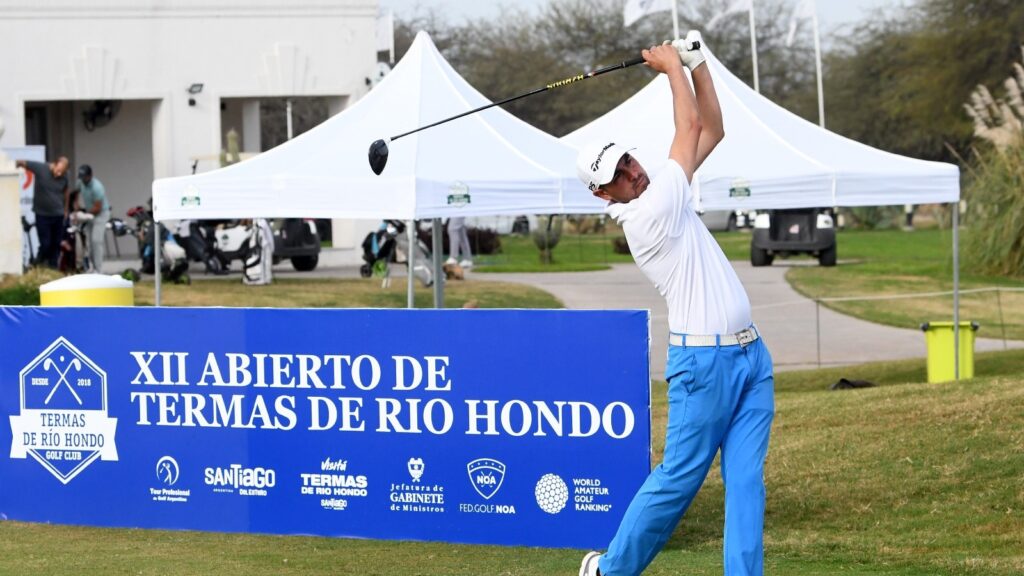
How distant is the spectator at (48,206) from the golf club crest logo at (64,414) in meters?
14.4

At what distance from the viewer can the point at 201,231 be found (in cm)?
2636

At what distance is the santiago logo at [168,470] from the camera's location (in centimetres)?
831

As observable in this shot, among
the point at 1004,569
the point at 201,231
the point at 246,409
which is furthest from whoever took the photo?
the point at 201,231

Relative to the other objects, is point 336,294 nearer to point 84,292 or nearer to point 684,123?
point 84,292

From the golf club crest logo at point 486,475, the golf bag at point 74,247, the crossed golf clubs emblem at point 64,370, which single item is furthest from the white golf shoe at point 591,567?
the golf bag at point 74,247

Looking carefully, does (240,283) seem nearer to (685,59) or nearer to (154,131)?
(154,131)

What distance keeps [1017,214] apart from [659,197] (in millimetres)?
18871

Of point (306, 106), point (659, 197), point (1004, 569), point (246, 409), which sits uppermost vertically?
point (306, 106)

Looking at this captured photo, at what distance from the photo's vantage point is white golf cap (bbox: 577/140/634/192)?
5.78m

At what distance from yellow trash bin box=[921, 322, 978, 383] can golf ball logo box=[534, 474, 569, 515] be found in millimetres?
7413

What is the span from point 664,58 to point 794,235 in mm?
23719

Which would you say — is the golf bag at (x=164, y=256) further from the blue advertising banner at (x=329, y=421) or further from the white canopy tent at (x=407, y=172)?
the blue advertising banner at (x=329, y=421)

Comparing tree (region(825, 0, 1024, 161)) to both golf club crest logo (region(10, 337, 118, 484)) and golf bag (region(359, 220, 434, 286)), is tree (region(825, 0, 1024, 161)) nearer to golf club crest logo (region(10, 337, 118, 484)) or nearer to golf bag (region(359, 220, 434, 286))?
golf bag (region(359, 220, 434, 286))

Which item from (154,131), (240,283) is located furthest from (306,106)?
(240,283)
